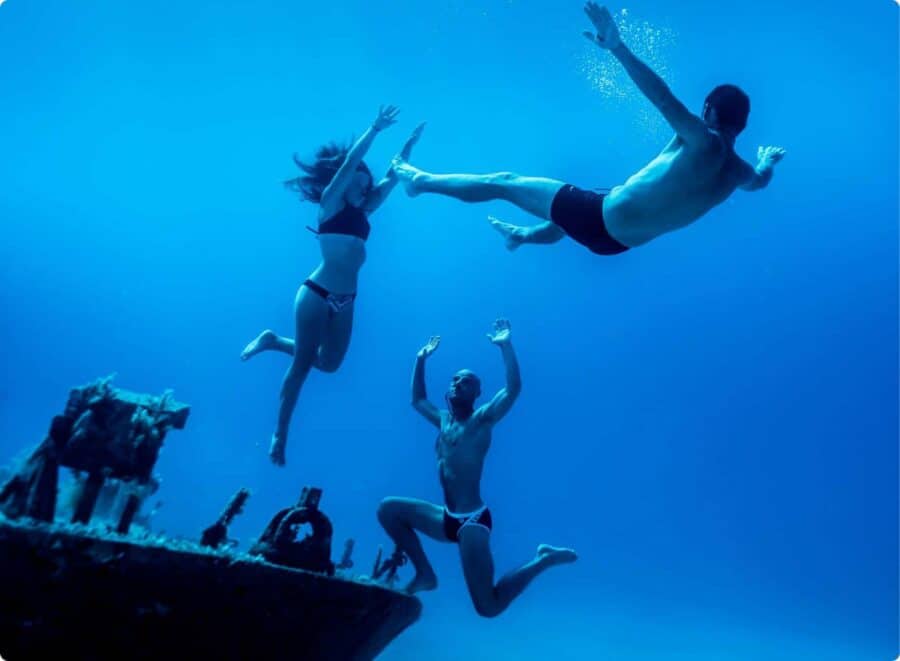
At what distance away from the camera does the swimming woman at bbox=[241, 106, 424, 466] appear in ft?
27.0

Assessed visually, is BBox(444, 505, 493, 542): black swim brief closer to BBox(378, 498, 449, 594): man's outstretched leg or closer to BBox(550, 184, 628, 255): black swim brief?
BBox(378, 498, 449, 594): man's outstretched leg

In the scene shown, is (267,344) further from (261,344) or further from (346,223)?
(346,223)

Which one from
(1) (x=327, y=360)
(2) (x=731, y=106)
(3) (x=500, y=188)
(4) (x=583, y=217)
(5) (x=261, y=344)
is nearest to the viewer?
(2) (x=731, y=106)

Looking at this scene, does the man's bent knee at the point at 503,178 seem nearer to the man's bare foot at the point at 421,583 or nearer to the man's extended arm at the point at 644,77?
the man's extended arm at the point at 644,77

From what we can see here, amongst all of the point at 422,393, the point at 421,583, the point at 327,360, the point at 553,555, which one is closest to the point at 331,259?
the point at 327,360

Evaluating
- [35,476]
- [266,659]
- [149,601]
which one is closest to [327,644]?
[266,659]

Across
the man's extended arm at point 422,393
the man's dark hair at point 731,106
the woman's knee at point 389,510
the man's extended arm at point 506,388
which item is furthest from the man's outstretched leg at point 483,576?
the man's dark hair at point 731,106

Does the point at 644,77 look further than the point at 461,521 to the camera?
No

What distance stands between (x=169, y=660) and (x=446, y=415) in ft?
14.4

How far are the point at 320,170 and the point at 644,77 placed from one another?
4.91 meters

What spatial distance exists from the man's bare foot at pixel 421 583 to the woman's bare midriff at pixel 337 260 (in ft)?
13.1

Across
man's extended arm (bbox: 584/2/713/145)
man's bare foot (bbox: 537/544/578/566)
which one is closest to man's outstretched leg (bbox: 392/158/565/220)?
man's extended arm (bbox: 584/2/713/145)

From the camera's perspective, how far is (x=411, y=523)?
24.8ft

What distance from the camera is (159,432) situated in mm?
4961
